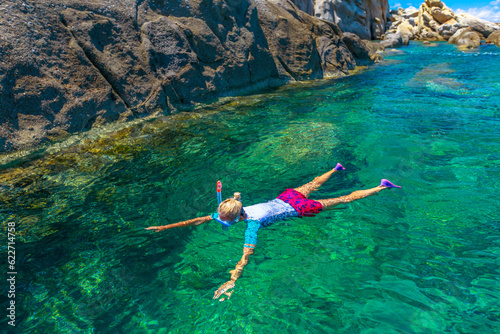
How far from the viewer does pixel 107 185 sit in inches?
232

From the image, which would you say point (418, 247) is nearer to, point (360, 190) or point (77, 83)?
point (360, 190)

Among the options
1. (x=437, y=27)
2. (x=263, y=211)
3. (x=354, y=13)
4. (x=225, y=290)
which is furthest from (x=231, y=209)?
(x=437, y=27)

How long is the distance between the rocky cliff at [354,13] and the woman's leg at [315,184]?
72.8ft

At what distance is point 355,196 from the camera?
5.30 metres

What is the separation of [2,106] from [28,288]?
17.0 feet

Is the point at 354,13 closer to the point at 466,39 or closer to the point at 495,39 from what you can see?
the point at 466,39

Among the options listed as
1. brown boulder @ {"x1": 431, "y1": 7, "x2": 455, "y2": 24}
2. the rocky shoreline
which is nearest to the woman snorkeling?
the rocky shoreline

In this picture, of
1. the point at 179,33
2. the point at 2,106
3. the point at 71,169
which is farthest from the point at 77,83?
the point at 179,33

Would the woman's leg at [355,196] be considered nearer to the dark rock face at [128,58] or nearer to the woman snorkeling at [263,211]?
the woman snorkeling at [263,211]

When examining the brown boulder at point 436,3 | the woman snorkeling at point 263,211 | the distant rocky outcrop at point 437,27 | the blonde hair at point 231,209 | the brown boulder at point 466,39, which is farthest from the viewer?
the brown boulder at point 436,3

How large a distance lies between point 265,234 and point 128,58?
7.63 meters

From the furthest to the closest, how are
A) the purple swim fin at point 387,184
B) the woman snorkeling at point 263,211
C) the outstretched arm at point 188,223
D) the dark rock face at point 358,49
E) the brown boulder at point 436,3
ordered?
the brown boulder at point 436,3, the dark rock face at point 358,49, the purple swim fin at point 387,184, the outstretched arm at point 188,223, the woman snorkeling at point 263,211

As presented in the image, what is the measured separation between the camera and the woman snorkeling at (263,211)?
158 inches

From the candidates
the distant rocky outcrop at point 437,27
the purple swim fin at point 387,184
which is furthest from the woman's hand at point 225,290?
the distant rocky outcrop at point 437,27
